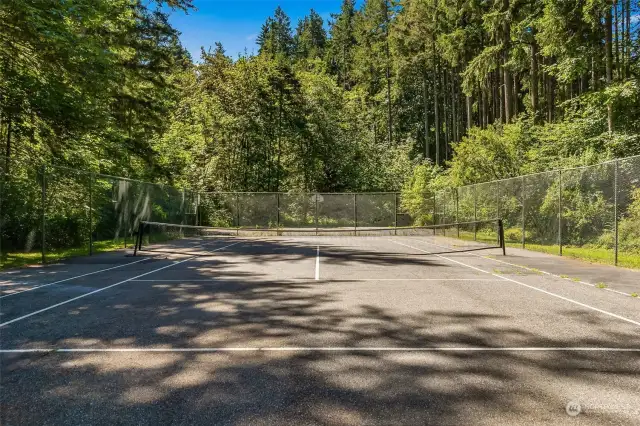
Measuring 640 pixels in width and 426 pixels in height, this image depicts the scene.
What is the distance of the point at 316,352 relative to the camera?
4.81 metres

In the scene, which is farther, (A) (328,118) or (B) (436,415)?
(A) (328,118)

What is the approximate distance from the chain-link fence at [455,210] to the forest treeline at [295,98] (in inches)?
51.7

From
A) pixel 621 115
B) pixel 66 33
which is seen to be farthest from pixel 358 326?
pixel 621 115

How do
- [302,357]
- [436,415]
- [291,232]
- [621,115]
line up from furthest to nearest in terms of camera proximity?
[291,232] < [621,115] < [302,357] < [436,415]

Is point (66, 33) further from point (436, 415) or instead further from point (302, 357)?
point (436, 415)

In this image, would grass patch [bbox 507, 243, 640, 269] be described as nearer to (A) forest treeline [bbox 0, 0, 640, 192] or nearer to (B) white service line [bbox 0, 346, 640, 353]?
(A) forest treeline [bbox 0, 0, 640, 192]

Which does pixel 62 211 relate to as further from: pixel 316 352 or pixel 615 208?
pixel 615 208

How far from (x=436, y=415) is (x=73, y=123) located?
15.7 meters

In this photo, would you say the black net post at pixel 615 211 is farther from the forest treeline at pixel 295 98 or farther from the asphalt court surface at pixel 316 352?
the forest treeline at pixel 295 98

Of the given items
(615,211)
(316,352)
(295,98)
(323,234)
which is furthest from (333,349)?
(295,98)

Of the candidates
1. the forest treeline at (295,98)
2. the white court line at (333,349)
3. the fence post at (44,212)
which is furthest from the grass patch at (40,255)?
the white court line at (333,349)

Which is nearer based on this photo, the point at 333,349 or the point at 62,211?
the point at 333,349

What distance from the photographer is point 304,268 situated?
39.9 ft

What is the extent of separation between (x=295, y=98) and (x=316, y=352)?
116ft
